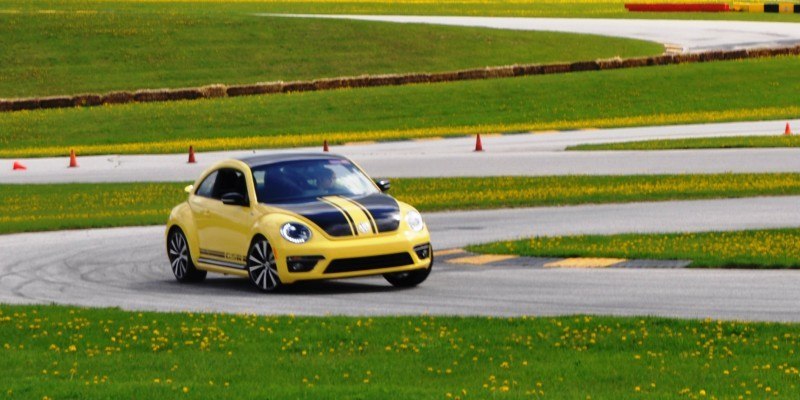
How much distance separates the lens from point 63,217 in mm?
25328

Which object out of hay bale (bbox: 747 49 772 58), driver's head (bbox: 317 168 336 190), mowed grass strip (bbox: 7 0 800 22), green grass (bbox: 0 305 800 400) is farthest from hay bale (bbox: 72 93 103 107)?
green grass (bbox: 0 305 800 400)

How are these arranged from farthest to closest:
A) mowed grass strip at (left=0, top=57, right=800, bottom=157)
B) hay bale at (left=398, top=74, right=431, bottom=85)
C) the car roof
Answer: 1. hay bale at (left=398, top=74, right=431, bottom=85)
2. mowed grass strip at (left=0, top=57, right=800, bottom=157)
3. the car roof

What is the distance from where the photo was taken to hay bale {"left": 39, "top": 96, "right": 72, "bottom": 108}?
160 feet

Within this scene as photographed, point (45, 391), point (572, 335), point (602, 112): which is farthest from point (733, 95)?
point (45, 391)

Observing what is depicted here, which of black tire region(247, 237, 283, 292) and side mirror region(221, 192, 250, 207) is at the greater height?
side mirror region(221, 192, 250, 207)

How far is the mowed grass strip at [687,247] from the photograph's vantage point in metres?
17.4

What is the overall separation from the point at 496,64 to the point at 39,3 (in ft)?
95.6

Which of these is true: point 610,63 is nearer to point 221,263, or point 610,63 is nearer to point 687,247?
point 687,247

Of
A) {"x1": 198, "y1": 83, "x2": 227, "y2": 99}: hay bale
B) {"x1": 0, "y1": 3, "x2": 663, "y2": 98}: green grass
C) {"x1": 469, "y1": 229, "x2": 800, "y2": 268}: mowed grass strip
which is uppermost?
{"x1": 0, "y1": 3, "x2": 663, "y2": 98}: green grass

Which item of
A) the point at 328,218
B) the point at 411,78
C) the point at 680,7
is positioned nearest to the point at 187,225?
the point at 328,218

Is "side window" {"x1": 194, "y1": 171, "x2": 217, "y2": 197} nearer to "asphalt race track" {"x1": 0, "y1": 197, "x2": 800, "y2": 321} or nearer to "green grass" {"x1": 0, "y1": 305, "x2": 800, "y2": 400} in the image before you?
"asphalt race track" {"x1": 0, "y1": 197, "x2": 800, "y2": 321}

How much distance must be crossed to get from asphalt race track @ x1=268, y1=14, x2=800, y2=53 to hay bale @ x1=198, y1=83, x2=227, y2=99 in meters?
17.4

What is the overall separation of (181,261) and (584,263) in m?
4.61

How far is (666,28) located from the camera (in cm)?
6825
